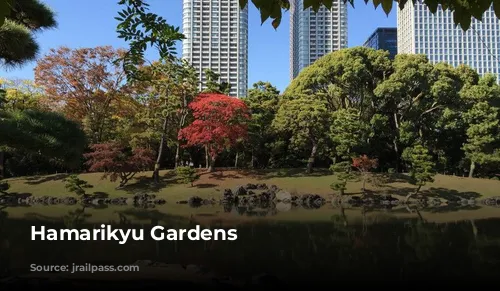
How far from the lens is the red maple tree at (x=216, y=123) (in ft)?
66.0

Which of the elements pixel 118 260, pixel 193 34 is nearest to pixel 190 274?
pixel 118 260

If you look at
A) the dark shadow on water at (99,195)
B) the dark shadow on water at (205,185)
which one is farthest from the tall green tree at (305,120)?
the dark shadow on water at (99,195)

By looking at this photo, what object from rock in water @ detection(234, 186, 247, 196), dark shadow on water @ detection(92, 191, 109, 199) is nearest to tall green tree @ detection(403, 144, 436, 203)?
rock in water @ detection(234, 186, 247, 196)

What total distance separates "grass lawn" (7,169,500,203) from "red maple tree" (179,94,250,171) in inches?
77.8

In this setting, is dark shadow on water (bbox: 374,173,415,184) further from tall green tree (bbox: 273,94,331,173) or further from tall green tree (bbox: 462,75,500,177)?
tall green tree (bbox: 462,75,500,177)

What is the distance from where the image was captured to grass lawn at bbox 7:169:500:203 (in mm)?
19250

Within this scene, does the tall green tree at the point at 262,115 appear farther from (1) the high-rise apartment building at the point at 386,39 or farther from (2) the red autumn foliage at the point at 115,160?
(1) the high-rise apartment building at the point at 386,39

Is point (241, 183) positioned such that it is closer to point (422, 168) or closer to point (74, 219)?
point (422, 168)

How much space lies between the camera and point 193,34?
3498 millimetres

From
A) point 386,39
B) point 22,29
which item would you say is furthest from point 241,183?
point 386,39

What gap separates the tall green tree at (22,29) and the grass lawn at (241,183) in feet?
53.4

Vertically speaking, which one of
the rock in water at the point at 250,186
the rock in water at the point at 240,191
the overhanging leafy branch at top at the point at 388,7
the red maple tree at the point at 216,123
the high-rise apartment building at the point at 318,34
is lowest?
the rock in water at the point at 240,191

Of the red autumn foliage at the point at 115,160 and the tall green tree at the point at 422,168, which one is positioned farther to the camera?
the red autumn foliage at the point at 115,160

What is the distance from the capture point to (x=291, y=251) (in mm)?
7250
